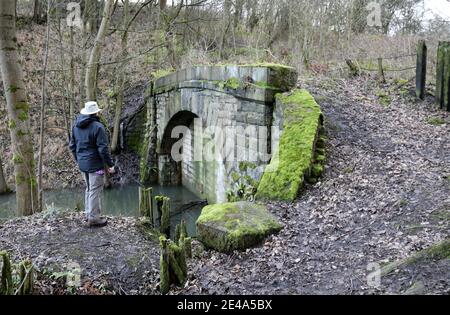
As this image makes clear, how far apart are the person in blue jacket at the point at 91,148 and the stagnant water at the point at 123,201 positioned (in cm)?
488

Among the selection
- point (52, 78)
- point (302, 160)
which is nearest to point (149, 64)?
point (52, 78)

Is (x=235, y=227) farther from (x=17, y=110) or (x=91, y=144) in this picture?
(x=17, y=110)

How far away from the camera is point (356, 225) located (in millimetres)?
5184

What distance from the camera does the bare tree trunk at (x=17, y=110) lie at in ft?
22.2

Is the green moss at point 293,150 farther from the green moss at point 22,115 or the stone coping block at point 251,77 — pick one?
the green moss at point 22,115

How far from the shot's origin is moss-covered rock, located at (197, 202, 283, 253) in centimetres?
514

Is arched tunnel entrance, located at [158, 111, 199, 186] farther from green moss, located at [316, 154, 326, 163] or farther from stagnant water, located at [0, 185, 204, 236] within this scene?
green moss, located at [316, 154, 326, 163]

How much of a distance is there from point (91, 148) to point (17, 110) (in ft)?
6.61

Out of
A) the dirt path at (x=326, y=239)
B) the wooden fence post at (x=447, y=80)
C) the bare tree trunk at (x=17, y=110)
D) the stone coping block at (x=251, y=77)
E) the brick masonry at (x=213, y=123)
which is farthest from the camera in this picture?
the wooden fence post at (x=447, y=80)

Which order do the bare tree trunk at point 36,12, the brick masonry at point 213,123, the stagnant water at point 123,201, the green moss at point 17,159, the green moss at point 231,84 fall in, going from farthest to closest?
1. the bare tree trunk at point 36,12
2. the stagnant water at point 123,201
3. the green moss at point 231,84
4. the brick masonry at point 213,123
5. the green moss at point 17,159

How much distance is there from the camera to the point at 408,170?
21.0 feet

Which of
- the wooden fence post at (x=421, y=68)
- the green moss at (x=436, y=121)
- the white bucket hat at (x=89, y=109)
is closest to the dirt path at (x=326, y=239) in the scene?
the green moss at (x=436, y=121)

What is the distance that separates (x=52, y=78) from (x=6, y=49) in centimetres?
1144

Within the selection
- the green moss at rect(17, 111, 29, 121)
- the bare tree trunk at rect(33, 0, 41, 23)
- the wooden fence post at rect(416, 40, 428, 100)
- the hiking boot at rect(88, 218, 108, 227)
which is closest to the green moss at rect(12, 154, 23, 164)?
the green moss at rect(17, 111, 29, 121)
